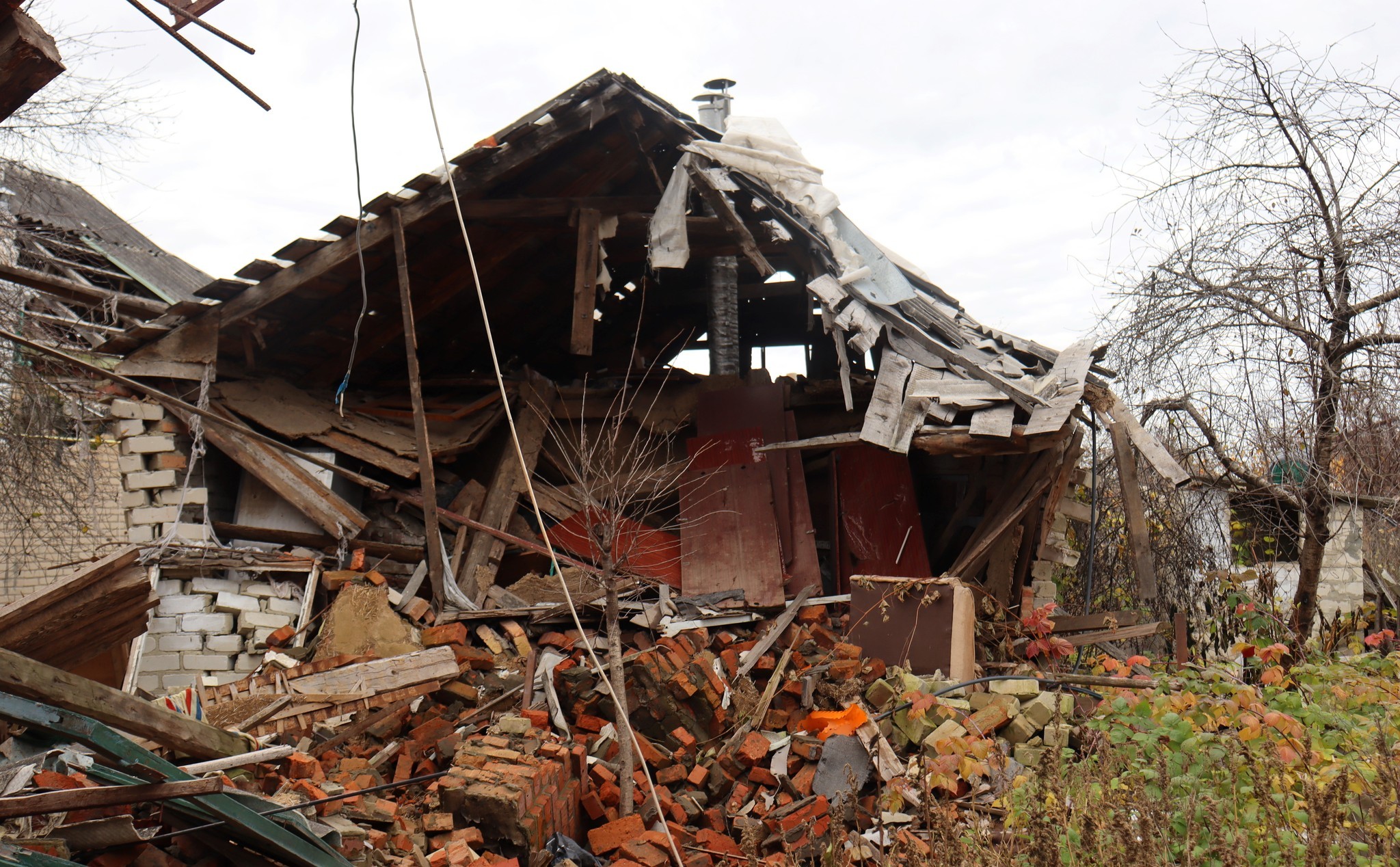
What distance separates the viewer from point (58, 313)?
13.2m

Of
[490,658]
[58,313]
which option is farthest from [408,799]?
[58,313]

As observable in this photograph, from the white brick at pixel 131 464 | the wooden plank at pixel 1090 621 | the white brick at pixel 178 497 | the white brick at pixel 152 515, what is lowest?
the wooden plank at pixel 1090 621

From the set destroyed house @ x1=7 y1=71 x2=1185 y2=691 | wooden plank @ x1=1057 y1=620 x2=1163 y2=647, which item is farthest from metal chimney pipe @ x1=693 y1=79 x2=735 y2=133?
wooden plank @ x1=1057 y1=620 x2=1163 y2=647

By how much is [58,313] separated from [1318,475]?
14190mm

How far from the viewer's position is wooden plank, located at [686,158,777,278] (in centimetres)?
884

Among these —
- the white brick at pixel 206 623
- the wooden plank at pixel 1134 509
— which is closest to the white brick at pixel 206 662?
the white brick at pixel 206 623

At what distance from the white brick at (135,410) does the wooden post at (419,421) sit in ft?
6.93

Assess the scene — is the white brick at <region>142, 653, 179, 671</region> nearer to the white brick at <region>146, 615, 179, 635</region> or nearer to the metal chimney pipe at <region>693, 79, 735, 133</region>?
the white brick at <region>146, 615, 179, 635</region>

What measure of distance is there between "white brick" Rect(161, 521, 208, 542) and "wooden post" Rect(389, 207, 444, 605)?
71.1 inches

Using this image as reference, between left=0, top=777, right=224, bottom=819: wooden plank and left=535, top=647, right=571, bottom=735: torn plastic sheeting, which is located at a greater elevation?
left=0, top=777, right=224, bottom=819: wooden plank

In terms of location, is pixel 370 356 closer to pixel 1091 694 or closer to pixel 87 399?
pixel 87 399

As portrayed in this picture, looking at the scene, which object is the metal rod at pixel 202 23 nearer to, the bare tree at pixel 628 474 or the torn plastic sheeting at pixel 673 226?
the bare tree at pixel 628 474

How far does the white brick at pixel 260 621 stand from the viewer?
8.37 m

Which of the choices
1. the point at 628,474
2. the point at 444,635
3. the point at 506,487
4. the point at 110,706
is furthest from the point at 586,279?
the point at 110,706
